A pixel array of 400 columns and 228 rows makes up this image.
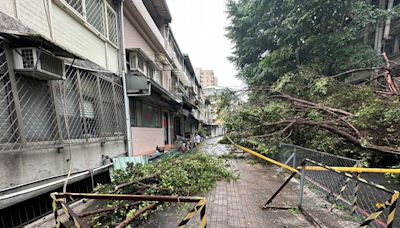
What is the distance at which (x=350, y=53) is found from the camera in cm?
1038

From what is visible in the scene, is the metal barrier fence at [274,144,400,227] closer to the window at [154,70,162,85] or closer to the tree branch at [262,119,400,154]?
the tree branch at [262,119,400,154]

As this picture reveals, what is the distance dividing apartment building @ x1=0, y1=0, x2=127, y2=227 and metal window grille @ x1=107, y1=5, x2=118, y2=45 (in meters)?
0.69

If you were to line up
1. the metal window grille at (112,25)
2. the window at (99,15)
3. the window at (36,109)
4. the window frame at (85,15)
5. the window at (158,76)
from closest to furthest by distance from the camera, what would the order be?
the window at (36,109)
the window frame at (85,15)
the window at (99,15)
the metal window grille at (112,25)
the window at (158,76)

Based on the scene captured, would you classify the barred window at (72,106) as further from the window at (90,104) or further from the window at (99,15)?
the window at (99,15)

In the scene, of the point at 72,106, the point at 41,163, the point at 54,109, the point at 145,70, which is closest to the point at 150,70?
the point at 145,70

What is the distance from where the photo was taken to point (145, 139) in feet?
29.1

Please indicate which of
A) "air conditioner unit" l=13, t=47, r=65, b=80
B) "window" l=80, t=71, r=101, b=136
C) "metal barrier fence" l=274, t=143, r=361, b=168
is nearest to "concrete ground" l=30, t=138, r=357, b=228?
"metal barrier fence" l=274, t=143, r=361, b=168

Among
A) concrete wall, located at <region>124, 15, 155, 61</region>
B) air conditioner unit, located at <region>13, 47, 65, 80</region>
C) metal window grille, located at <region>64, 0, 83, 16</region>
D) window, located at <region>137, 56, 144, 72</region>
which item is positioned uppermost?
concrete wall, located at <region>124, 15, 155, 61</region>

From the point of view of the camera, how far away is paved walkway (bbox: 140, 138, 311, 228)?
349 cm

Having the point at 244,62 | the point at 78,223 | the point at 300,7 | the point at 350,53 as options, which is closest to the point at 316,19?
the point at 300,7

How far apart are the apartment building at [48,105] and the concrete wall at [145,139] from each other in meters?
2.06

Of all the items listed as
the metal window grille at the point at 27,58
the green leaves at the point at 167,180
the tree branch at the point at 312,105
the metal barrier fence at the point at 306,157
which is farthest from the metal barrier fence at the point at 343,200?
the metal window grille at the point at 27,58

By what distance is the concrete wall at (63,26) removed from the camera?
3252 mm

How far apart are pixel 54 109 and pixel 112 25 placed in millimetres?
4388
